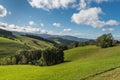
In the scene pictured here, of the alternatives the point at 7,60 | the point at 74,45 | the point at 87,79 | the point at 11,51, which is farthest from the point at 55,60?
the point at 11,51

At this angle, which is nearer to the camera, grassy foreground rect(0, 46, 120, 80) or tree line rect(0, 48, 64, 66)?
grassy foreground rect(0, 46, 120, 80)

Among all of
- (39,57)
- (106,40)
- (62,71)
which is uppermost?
(106,40)

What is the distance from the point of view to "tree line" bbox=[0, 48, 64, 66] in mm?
97250

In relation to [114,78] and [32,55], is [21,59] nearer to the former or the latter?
[32,55]

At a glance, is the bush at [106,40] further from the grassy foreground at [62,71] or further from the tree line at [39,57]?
the grassy foreground at [62,71]

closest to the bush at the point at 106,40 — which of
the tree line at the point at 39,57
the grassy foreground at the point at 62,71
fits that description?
the tree line at the point at 39,57

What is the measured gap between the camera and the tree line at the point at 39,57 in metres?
97.2

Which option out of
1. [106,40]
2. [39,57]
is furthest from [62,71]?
[106,40]

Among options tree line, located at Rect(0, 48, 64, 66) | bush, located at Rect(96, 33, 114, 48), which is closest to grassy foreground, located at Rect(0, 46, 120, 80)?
tree line, located at Rect(0, 48, 64, 66)

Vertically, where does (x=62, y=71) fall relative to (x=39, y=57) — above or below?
below

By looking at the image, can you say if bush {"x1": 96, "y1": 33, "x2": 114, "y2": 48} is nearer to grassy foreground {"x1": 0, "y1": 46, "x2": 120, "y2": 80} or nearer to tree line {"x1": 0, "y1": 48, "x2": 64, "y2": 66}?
tree line {"x1": 0, "y1": 48, "x2": 64, "y2": 66}

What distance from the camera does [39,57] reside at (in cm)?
11075

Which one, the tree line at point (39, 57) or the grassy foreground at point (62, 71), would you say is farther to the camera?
Result: the tree line at point (39, 57)

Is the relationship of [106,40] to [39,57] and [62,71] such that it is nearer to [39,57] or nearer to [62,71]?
[39,57]
